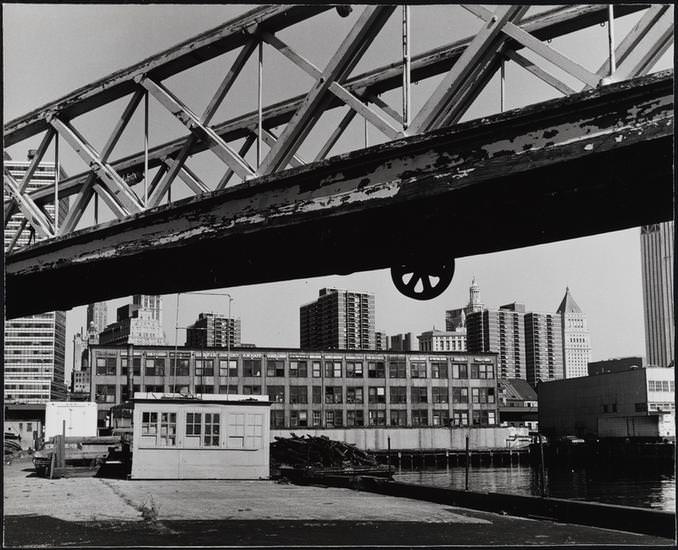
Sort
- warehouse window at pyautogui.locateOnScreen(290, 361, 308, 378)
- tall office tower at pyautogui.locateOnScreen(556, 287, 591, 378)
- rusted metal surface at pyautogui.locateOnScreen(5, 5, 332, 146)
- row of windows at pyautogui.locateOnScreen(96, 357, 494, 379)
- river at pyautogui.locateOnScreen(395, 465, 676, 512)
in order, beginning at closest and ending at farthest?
rusted metal surface at pyautogui.locateOnScreen(5, 5, 332, 146), tall office tower at pyautogui.locateOnScreen(556, 287, 591, 378), river at pyautogui.locateOnScreen(395, 465, 676, 512), row of windows at pyautogui.locateOnScreen(96, 357, 494, 379), warehouse window at pyautogui.locateOnScreen(290, 361, 308, 378)

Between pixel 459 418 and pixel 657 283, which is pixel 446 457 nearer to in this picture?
pixel 459 418

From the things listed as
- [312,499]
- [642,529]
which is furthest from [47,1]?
[312,499]

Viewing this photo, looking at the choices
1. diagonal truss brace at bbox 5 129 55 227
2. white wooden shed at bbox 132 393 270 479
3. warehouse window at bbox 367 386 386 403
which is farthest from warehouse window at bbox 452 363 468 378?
diagonal truss brace at bbox 5 129 55 227

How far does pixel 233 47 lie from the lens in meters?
6.33

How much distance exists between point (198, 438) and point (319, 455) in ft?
48.8

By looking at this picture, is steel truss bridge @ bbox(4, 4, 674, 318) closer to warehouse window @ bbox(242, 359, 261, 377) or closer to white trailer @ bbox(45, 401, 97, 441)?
white trailer @ bbox(45, 401, 97, 441)

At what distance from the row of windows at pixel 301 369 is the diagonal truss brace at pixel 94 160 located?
74.9 metres

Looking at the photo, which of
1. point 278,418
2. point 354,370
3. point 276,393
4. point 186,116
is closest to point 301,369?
point 276,393

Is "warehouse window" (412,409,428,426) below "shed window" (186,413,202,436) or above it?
below

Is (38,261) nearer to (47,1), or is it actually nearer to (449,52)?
(47,1)

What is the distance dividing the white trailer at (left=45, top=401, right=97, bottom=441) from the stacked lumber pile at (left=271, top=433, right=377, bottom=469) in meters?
9.91

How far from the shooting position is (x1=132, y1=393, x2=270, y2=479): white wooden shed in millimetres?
25906

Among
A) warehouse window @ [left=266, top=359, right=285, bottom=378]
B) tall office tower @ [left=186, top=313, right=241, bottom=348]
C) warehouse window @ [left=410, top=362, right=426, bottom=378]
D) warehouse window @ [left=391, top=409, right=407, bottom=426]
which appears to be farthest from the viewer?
warehouse window @ [left=410, top=362, right=426, bottom=378]

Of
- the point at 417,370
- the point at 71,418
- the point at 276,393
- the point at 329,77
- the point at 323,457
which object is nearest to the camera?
the point at 329,77
